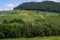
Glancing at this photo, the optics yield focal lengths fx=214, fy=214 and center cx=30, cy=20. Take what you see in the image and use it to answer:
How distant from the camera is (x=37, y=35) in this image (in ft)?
343

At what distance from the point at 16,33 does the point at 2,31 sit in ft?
22.1

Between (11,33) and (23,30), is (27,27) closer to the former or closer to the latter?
(23,30)

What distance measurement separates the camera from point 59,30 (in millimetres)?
115375

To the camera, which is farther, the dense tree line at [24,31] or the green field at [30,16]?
the green field at [30,16]

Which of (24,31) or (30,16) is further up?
(24,31)

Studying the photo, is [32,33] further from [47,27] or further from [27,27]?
[47,27]

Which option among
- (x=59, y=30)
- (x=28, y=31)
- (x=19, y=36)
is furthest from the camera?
(x=59, y=30)

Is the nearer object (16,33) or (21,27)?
(16,33)

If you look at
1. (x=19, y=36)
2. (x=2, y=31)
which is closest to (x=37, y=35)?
(x=19, y=36)

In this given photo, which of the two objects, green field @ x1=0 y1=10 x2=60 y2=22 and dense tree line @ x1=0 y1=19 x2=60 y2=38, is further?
green field @ x1=0 y1=10 x2=60 y2=22

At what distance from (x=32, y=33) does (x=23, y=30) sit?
5135mm

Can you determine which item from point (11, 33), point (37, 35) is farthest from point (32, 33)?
point (11, 33)

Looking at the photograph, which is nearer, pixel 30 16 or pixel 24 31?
pixel 24 31

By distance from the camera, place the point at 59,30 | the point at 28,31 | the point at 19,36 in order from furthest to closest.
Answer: the point at 59,30 → the point at 28,31 → the point at 19,36
